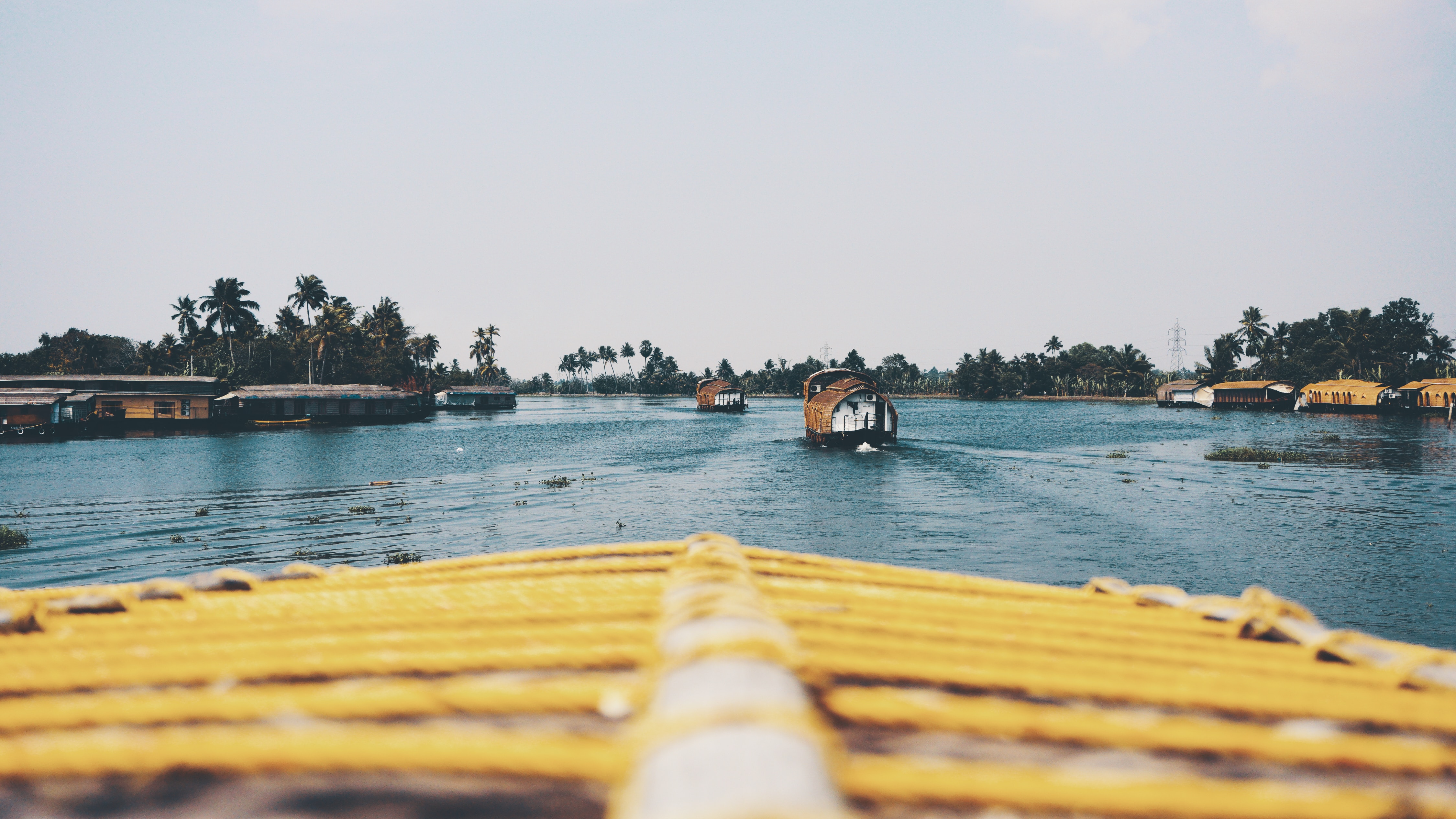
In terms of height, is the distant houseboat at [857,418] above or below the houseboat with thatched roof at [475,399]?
below

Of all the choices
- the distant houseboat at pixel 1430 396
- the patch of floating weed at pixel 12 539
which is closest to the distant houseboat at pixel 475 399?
the patch of floating weed at pixel 12 539

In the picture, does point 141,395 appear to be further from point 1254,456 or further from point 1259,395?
point 1259,395

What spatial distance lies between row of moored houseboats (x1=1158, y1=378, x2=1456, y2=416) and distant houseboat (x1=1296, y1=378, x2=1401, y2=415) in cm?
7

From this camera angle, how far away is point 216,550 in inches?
684

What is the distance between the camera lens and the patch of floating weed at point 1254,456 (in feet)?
115

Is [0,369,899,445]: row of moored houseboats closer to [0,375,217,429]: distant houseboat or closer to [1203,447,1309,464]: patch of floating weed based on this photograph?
[0,375,217,429]: distant houseboat

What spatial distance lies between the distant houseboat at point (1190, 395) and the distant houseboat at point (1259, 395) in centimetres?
499

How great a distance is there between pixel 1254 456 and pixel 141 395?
8242 cm

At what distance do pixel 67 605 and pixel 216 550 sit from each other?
18.1 meters

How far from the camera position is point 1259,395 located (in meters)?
93.2

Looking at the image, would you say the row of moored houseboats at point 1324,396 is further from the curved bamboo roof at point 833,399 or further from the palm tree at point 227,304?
the palm tree at point 227,304

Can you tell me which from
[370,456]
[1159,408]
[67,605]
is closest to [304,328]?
[370,456]

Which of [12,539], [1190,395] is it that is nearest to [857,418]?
[12,539]

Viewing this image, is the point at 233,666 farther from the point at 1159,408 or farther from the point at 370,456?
the point at 1159,408
